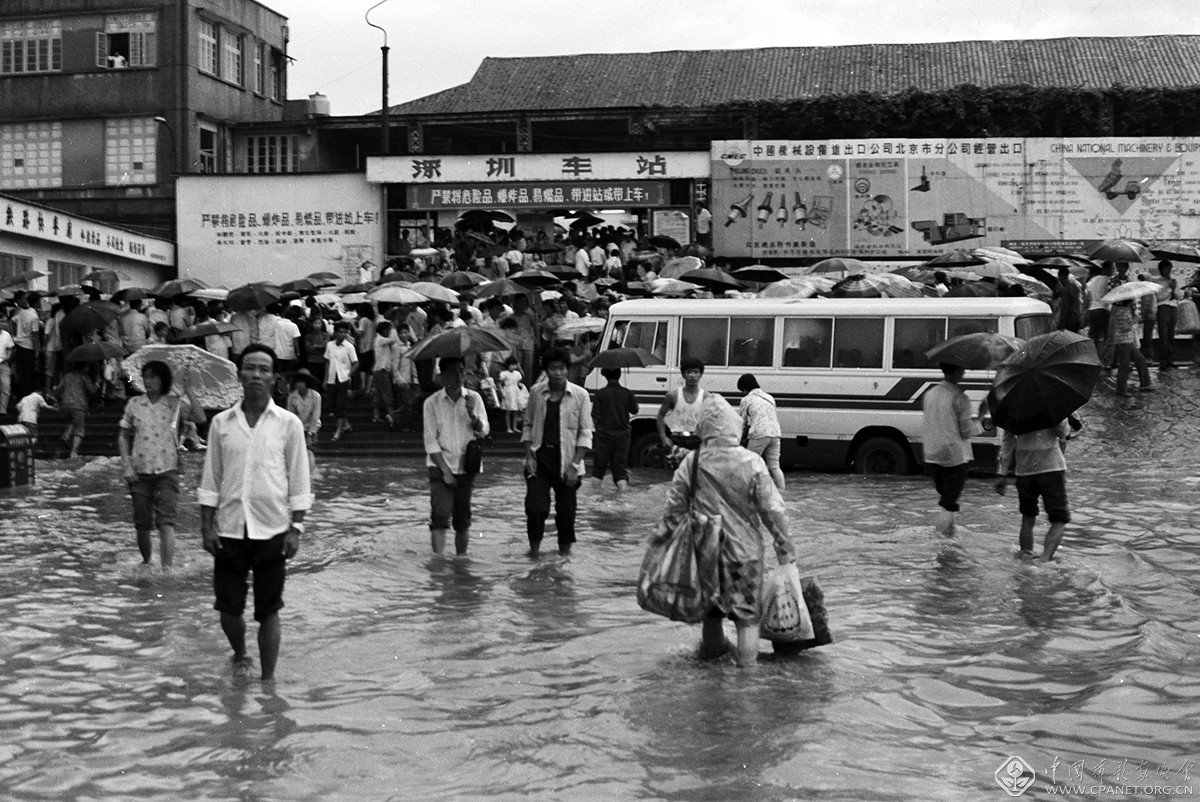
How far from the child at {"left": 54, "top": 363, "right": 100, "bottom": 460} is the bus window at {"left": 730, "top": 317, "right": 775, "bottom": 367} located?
9308mm

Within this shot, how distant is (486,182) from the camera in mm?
34719

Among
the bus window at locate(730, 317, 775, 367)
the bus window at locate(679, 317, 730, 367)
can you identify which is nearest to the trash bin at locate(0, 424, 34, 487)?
the bus window at locate(679, 317, 730, 367)

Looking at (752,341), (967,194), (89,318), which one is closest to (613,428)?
(752,341)

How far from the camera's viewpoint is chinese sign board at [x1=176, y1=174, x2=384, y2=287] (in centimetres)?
3534

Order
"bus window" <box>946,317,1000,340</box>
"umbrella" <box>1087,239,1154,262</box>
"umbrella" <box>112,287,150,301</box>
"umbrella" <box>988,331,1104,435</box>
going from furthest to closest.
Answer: "umbrella" <box>112,287,150,301</box>, "umbrella" <box>1087,239,1154,262</box>, "bus window" <box>946,317,1000,340</box>, "umbrella" <box>988,331,1104,435</box>

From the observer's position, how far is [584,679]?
8.81 m

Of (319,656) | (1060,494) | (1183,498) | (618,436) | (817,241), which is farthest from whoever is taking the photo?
(817,241)

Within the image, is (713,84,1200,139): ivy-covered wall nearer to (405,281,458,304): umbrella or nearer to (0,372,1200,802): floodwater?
(405,281,458,304): umbrella

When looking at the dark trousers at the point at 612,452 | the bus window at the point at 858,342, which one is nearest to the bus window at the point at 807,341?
the bus window at the point at 858,342

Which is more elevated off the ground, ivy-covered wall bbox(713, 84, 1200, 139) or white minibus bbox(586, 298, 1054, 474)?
ivy-covered wall bbox(713, 84, 1200, 139)

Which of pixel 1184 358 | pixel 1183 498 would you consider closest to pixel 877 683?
pixel 1183 498

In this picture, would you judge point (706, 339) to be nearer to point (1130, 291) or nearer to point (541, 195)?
point (1130, 291)

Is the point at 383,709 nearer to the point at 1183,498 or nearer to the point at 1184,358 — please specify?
the point at 1183,498

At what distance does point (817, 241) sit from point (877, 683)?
25662mm
